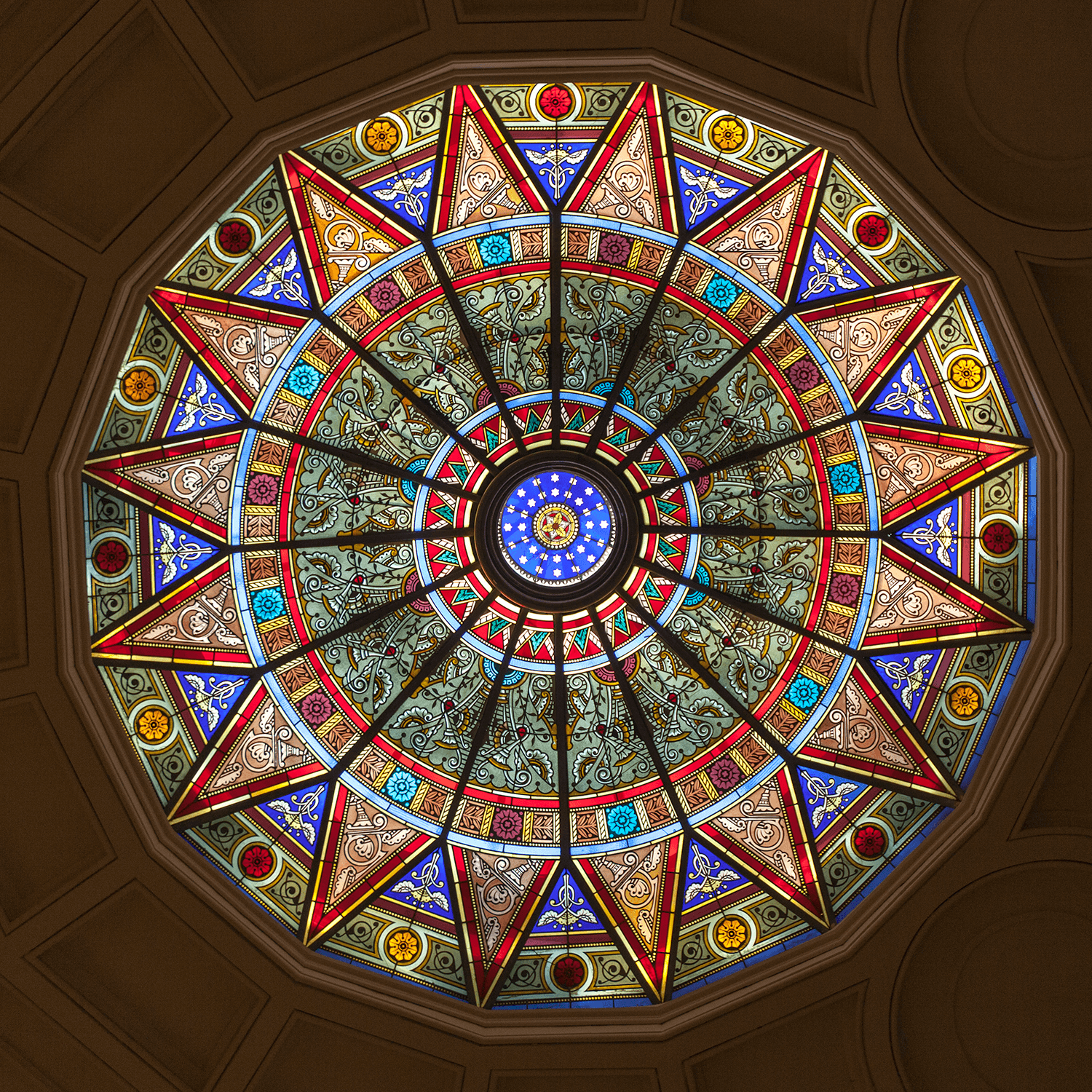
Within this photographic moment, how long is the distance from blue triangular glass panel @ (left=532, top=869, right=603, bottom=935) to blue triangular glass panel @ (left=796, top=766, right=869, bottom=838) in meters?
2.10

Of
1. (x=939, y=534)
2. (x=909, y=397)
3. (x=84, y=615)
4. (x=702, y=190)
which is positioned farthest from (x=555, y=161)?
(x=84, y=615)

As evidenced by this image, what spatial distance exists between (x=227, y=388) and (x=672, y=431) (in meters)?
3.85

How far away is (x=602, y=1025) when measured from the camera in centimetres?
903

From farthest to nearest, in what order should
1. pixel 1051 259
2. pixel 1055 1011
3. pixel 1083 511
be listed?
pixel 1055 1011 → pixel 1083 511 → pixel 1051 259

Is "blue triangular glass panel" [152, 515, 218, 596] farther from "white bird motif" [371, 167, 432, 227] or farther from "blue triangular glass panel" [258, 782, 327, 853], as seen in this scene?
"white bird motif" [371, 167, 432, 227]

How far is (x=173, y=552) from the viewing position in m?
9.14

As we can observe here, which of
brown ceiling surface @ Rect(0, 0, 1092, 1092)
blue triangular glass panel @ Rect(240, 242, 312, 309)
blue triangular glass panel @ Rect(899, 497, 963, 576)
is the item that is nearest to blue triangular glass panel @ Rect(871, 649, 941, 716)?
blue triangular glass panel @ Rect(899, 497, 963, 576)

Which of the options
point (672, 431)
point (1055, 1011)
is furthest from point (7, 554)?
point (1055, 1011)

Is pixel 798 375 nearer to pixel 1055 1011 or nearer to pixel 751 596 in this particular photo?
pixel 751 596

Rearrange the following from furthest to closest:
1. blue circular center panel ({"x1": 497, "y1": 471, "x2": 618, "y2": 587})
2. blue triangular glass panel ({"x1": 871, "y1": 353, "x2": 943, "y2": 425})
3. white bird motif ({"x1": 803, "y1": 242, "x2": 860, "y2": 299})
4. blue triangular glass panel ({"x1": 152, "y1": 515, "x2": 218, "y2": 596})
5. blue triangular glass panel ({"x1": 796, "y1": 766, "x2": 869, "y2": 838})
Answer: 1. blue circular center panel ({"x1": 497, "y1": 471, "x2": 618, "y2": 587})
2. blue triangular glass panel ({"x1": 796, "y1": 766, "x2": 869, "y2": 838})
3. blue triangular glass panel ({"x1": 152, "y1": 515, "x2": 218, "y2": 596})
4. blue triangular glass panel ({"x1": 871, "y1": 353, "x2": 943, "y2": 425})
5. white bird motif ({"x1": 803, "y1": 242, "x2": 860, "y2": 299})

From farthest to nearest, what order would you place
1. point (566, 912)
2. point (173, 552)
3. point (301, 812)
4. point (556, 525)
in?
1. point (556, 525)
2. point (566, 912)
3. point (301, 812)
4. point (173, 552)

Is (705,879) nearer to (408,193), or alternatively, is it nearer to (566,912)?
(566,912)

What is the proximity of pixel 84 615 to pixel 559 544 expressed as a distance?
406cm

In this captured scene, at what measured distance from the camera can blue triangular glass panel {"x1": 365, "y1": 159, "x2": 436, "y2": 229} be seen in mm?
8539
